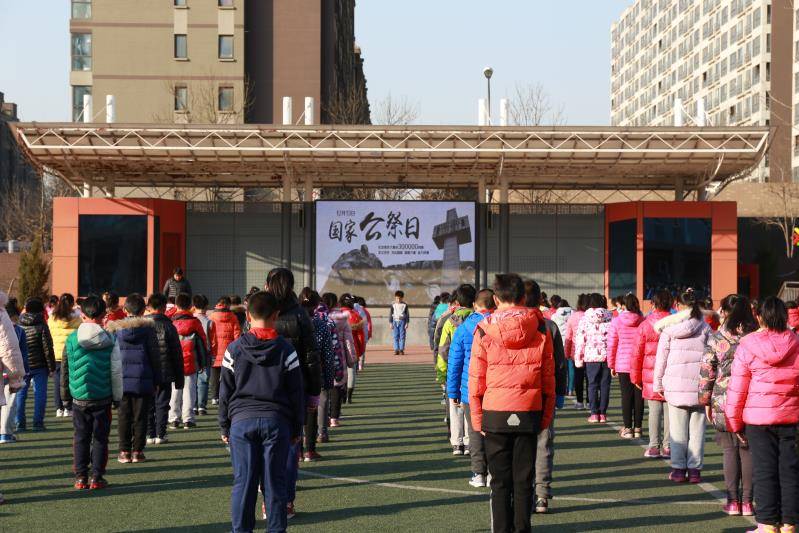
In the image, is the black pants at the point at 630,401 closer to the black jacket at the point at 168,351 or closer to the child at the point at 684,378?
the child at the point at 684,378

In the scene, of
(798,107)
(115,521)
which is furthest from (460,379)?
(798,107)

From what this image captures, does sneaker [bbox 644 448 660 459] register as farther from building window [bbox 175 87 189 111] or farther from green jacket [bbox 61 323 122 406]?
building window [bbox 175 87 189 111]

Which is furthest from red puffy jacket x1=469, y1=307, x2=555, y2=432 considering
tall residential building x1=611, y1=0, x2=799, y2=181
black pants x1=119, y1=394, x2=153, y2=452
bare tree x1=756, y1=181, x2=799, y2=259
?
tall residential building x1=611, y1=0, x2=799, y2=181

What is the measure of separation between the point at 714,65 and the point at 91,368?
103784mm

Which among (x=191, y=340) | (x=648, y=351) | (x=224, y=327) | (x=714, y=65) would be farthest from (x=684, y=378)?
(x=714, y=65)

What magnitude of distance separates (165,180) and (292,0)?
2682cm

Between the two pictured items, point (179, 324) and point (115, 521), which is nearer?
point (115, 521)

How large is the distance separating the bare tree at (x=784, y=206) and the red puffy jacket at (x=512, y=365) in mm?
49912

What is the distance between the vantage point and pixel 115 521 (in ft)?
30.6

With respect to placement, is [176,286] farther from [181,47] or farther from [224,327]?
[181,47]

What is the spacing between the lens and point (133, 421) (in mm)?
12492

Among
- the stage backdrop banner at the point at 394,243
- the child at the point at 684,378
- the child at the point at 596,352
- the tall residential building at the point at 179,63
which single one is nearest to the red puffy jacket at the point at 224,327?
the child at the point at 596,352

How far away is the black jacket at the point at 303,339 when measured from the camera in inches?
360

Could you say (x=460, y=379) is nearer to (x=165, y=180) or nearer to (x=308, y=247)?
(x=308, y=247)
